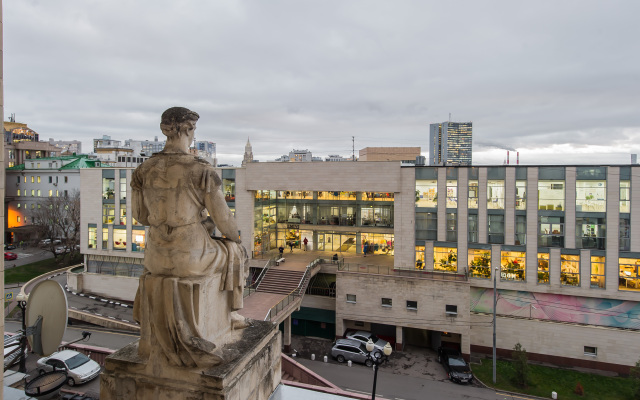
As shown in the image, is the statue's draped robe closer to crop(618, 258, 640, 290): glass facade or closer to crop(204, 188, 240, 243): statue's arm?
crop(204, 188, 240, 243): statue's arm

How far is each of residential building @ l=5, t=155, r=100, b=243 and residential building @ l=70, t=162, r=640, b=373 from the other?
1829 inches

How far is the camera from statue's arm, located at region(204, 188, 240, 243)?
572 centimetres

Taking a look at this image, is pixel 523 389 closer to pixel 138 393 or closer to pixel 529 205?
pixel 529 205

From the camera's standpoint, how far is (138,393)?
5.51m

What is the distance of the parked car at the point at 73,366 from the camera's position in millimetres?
15961

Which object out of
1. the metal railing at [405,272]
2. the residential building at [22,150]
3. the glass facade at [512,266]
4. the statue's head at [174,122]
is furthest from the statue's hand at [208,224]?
the residential building at [22,150]

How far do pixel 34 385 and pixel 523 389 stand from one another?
1006 inches

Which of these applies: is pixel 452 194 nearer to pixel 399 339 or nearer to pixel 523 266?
pixel 523 266

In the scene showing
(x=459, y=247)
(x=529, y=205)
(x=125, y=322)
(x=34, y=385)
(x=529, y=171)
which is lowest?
(x=125, y=322)

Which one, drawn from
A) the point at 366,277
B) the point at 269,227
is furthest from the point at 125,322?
the point at 366,277

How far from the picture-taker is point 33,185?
65500 mm

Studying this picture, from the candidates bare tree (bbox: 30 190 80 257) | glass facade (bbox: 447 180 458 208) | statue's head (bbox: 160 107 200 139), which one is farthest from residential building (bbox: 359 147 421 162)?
statue's head (bbox: 160 107 200 139)

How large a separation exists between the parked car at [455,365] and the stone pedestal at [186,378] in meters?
21.7

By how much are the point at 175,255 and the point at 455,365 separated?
24.8 meters
